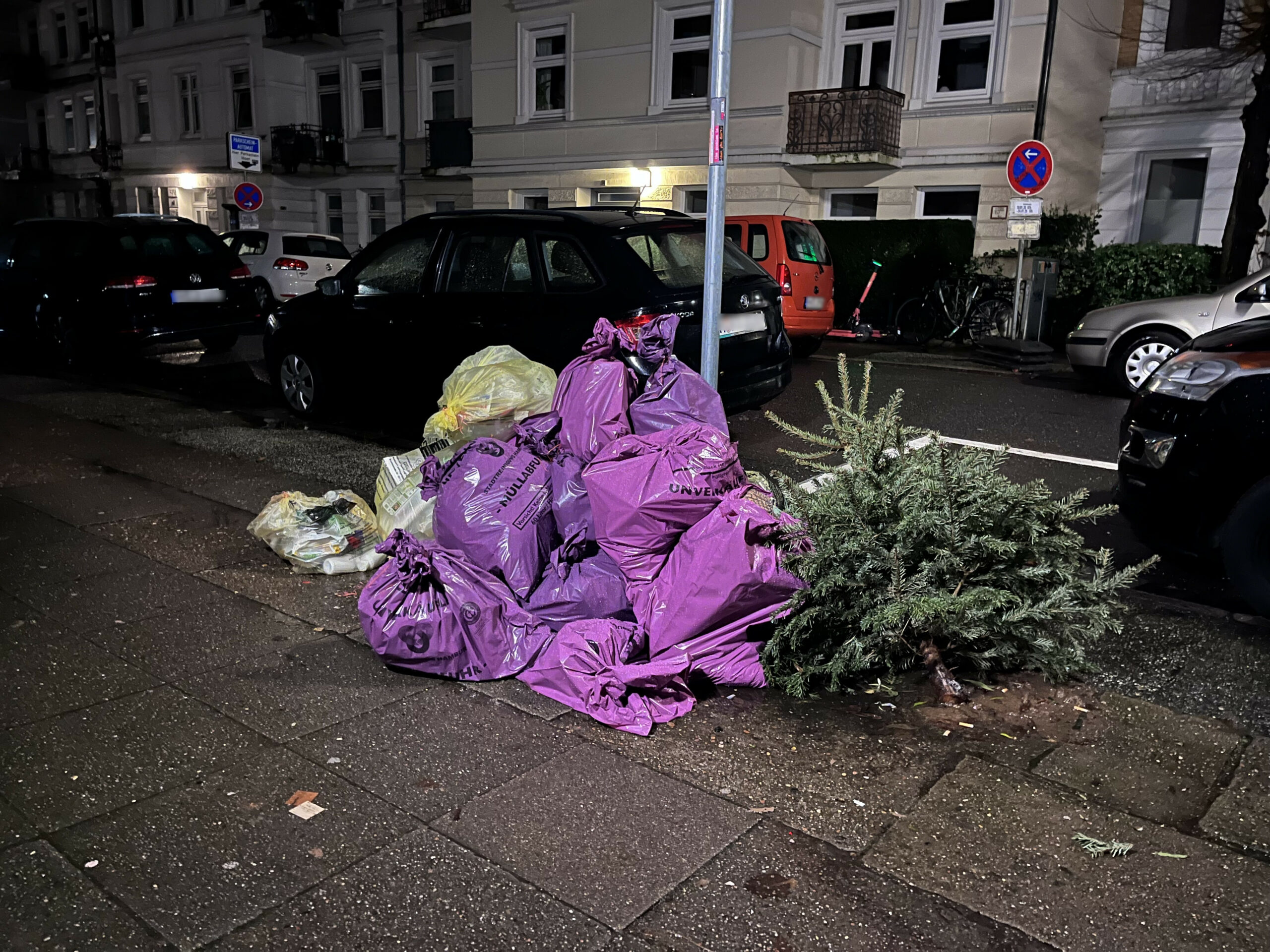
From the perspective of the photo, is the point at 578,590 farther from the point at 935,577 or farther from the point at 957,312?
the point at 957,312

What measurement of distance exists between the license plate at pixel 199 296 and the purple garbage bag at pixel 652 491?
957cm

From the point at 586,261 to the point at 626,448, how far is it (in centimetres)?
333

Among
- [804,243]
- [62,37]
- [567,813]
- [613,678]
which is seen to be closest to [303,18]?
[804,243]

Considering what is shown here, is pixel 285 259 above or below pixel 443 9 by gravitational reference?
below

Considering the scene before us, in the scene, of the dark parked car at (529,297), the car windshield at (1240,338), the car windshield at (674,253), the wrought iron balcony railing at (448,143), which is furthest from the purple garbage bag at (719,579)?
the wrought iron balcony railing at (448,143)

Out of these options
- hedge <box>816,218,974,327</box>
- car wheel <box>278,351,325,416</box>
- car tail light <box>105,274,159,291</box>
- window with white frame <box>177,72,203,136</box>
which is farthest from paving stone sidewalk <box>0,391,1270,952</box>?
window with white frame <box>177,72,203,136</box>

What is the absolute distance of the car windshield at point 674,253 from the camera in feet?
23.2

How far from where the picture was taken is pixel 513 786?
3.18m

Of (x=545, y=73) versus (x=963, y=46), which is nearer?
(x=963, y=46)

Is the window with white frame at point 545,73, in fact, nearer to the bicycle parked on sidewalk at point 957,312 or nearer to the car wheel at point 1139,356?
the bicycle parked on sidewalk at point 957,312

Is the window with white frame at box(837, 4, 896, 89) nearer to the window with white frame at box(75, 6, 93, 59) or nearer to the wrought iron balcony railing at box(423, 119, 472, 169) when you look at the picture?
the wrought iron balcony railing at box(423, 119, 472, 169)

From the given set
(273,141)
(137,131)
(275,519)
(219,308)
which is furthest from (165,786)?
(137,131)

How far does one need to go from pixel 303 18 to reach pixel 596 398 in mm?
27196

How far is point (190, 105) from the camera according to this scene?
107 ft
